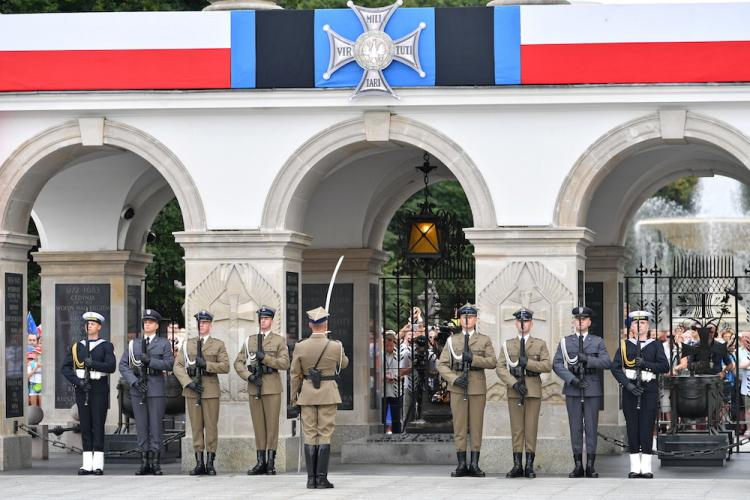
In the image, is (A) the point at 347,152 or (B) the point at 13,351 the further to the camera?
(B) the point at 13,351

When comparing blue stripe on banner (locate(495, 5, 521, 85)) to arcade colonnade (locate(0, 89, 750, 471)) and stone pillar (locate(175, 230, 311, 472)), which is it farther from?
stone pillar (locate(175, 230, 311, 472))

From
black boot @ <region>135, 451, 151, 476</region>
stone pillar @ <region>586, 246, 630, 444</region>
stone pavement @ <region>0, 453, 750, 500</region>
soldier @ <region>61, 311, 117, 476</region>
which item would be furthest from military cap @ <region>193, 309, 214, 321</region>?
stone pillar @ <region>586, 246, 630, 444</region>

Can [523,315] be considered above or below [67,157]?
below

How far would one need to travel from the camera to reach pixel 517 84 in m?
20.0

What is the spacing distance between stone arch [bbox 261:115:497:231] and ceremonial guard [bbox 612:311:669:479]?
6.39 feet

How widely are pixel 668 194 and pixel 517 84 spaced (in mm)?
39475

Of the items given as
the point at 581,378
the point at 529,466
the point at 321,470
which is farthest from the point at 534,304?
the point at 321,470

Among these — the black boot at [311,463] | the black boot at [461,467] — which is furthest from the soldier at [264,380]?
the black boot at [461,467]

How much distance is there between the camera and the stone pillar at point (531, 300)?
65.0 ft

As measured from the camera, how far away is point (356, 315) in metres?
Result: 23.8

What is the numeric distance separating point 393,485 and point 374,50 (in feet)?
15.6

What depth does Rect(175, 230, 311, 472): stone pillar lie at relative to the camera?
20266 mm

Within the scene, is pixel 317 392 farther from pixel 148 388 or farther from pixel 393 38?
pixel 393 38

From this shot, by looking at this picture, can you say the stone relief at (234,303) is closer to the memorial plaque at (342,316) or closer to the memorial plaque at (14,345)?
the memorial plaque at (14,345)
